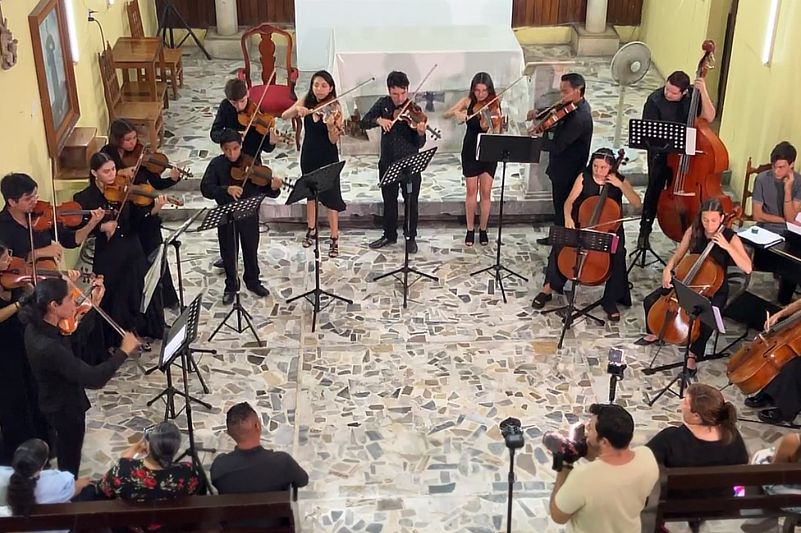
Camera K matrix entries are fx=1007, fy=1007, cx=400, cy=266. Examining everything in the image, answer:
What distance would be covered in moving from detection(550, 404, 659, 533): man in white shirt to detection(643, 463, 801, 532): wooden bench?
29 centimetres

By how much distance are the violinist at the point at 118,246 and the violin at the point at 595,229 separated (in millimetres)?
2877

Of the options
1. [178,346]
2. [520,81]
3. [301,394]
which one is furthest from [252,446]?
[520,81]

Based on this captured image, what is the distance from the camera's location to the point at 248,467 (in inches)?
177

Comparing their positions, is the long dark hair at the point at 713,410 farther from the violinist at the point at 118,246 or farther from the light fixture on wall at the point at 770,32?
the light fixture on wall at the point at 770,32

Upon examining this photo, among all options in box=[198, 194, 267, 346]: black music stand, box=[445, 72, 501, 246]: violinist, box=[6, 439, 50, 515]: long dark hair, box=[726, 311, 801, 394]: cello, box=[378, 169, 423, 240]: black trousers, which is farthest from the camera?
box=[378, 169, 423, 240]: black trousers

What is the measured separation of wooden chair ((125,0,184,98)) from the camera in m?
10.1

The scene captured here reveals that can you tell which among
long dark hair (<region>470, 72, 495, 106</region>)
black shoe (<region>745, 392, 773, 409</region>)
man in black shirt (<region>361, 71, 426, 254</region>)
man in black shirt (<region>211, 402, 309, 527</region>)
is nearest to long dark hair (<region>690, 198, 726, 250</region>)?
black shoe (<region>745, 392, 773, 409</region>)

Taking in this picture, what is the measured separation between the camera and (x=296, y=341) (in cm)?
722

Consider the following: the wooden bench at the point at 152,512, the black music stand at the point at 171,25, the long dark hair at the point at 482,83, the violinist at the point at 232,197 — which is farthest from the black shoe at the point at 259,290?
the black music stand at the point at 171,25

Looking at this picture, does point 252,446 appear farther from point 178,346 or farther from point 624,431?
point 624,431

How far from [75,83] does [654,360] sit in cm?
490

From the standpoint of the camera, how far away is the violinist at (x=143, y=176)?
21.9 feet

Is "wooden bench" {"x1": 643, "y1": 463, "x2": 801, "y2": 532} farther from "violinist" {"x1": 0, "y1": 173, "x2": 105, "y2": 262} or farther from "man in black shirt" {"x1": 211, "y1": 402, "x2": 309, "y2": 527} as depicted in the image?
"violinist" {"x1": 0, "y1": 173, "x2": 105, "y2": 262}

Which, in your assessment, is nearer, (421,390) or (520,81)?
(421,390)
